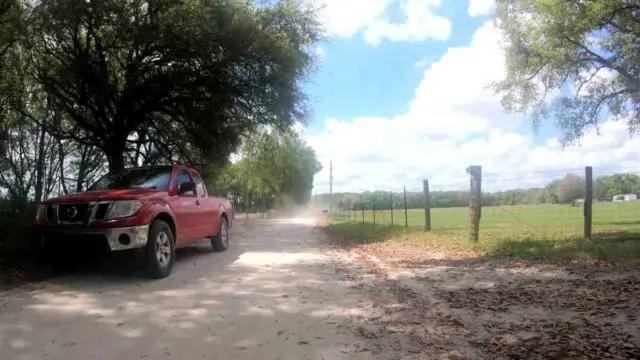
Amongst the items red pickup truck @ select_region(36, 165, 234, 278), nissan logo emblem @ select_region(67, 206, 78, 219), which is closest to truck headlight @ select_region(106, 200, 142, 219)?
red pickup truck @ select_region(36, 165, 234, 278)

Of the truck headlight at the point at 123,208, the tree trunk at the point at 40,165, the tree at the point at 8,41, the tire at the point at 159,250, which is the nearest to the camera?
the truck headlight at the point at 123,208

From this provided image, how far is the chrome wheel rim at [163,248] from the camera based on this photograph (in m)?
8.22

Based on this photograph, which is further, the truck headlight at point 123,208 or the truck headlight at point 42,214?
the truck headlight at point 42,214

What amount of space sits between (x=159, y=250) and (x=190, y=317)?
8.60 ft

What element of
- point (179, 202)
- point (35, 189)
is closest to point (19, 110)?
point (35, 189)

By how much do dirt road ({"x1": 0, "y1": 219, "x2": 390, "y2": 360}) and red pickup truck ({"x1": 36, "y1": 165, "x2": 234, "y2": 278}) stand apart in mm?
545

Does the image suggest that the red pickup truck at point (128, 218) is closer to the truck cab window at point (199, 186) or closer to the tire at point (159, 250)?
the tire at point (159, 250)

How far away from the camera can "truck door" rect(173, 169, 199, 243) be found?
9.18 meters

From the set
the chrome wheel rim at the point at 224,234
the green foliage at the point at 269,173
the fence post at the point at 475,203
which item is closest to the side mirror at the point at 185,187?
the chrome wheel rim at the point at 224,234

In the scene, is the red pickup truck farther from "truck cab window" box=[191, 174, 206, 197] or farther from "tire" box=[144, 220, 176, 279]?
"truck cab window" box=[191, 174, 206, 197]

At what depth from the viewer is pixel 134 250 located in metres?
7.88

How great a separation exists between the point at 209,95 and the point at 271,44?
2329mm

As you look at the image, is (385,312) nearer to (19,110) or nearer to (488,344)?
(488,344)

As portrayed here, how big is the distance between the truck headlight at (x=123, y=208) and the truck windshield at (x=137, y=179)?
123cm
